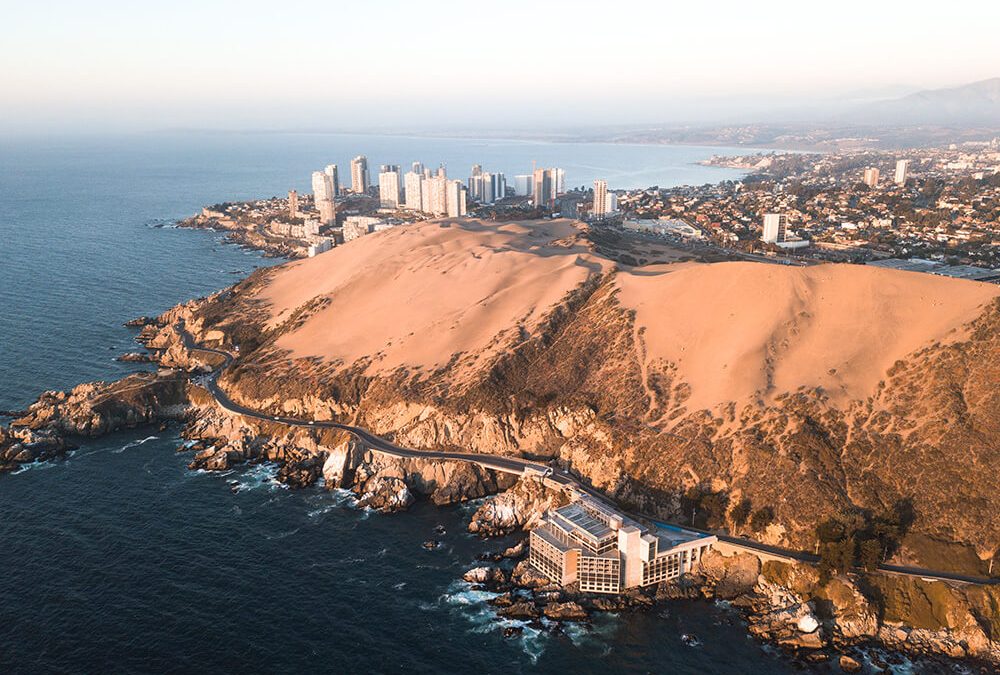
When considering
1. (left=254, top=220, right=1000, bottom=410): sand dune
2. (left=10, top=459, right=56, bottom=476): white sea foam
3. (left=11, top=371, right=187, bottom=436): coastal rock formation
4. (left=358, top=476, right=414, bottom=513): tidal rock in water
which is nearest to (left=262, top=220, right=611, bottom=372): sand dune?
(left=254, top=220, right=1000, bottom=410): sand dune

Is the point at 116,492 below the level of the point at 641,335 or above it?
below

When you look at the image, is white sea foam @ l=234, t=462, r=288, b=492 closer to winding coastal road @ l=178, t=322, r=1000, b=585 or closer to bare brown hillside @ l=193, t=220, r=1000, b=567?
winding coastal road @ l=178, t=322, r=1000, b=585

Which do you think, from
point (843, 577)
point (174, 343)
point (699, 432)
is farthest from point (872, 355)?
point (174, 343)

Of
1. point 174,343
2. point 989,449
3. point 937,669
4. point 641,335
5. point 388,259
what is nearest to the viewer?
point 937,669

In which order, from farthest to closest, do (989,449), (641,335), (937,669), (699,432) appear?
1. (641,335)
2. (699,432)
3. (989,449)
4. (937,669)

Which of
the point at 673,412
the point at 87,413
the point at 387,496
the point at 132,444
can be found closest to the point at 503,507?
the point at 387,496

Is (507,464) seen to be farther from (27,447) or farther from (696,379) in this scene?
(27,447)

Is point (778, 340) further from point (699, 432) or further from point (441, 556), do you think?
point (441, 556)
